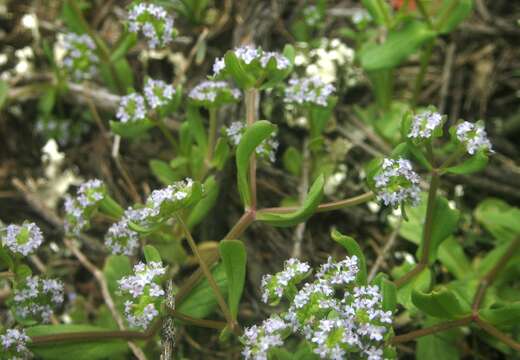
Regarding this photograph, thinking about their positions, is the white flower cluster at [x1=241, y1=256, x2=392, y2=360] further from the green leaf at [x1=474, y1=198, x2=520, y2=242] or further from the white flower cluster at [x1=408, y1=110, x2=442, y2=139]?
the green leaf at [x1=474, y1=198, x2=520, y2=242]

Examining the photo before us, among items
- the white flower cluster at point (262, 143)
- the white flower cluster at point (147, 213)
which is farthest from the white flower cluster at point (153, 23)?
the white flower cluster at point (147, 213)

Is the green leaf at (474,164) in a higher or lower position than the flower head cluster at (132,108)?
lower

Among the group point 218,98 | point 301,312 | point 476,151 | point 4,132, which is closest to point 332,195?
point 218,98

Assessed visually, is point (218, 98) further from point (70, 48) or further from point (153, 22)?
point (70, 48)

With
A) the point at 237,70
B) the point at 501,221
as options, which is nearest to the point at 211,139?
the point at 237,70

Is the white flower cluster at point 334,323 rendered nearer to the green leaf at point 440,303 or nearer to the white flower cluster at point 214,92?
the green leaf at point 440,303

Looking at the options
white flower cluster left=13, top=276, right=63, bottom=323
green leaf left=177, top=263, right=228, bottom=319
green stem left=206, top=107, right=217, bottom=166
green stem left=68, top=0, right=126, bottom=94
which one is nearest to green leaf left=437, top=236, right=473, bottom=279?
green leaf left=177, top=263, right=228, bottom=319
